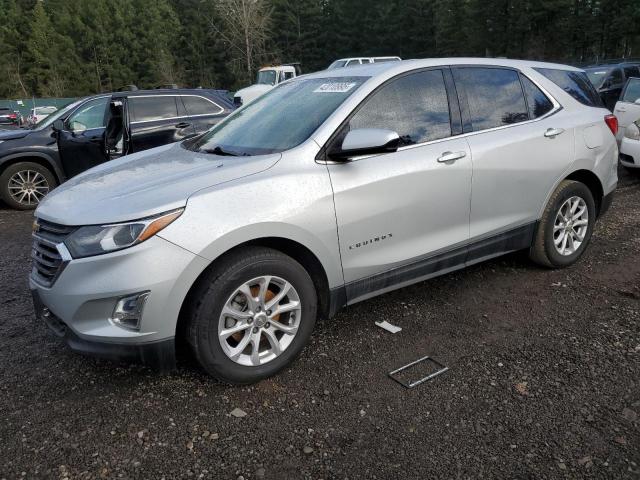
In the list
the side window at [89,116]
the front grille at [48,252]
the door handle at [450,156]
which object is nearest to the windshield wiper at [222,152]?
the front grille at [48,252]

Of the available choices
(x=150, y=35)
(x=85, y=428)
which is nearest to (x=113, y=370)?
(x=85, y=428)

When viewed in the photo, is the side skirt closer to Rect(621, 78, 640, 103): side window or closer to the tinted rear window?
the tinted rear window

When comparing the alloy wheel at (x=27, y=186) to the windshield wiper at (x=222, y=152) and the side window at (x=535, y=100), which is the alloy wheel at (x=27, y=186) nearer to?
the windshield wiper at (x=222, y=152)

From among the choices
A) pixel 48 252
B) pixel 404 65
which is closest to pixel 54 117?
pixel 48 252

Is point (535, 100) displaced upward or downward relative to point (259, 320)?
upward

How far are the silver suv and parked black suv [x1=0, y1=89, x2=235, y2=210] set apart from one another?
3.91 m

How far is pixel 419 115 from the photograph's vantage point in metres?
3.54

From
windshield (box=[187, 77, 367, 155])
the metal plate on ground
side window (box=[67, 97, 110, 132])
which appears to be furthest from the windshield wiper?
side window (box=[67, 97, 110, 132])

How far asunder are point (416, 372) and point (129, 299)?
166cm

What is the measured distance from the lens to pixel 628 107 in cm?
873

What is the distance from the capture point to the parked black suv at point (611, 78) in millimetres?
12758

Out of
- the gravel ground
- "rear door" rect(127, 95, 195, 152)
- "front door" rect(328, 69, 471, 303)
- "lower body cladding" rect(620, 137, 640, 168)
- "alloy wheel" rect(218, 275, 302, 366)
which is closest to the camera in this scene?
the gravel ground

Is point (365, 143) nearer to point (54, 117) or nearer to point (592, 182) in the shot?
point (592, 182)

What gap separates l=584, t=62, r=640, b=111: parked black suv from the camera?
12.8m
